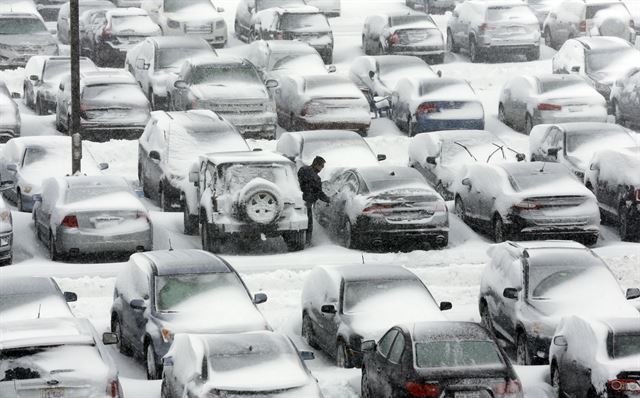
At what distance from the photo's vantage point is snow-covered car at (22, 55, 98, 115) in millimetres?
37219

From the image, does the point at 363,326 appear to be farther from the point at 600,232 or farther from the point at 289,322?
the point at 600,232

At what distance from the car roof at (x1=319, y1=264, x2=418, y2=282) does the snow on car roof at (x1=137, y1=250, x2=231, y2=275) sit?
135 centimetres

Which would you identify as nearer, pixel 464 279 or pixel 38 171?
pixel 464 279

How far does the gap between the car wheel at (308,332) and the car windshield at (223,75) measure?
13962mm

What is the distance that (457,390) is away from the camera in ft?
53.7

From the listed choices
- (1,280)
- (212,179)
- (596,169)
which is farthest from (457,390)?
(596,169)

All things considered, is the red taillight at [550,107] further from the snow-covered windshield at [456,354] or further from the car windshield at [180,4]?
the snow-covered windshield at [456,354]

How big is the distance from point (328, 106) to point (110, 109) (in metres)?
4.37

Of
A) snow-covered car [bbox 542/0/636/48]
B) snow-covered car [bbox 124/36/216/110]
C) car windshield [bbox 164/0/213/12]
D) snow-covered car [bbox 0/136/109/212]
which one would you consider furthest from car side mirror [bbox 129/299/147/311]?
snow-covered car [bbox 542/0/636/48]

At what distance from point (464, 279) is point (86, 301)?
560 cm

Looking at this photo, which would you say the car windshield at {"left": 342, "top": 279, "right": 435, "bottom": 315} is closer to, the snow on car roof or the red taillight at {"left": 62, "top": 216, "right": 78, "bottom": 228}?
the snow on car roof

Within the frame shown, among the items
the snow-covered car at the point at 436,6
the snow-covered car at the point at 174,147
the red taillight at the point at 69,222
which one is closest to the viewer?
the red taillight at the point at 69,222

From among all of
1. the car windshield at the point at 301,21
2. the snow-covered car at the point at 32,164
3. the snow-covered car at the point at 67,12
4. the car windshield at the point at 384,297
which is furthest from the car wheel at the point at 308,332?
the snow-covered car at the point at 67,12

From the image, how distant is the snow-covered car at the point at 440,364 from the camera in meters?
16.4
